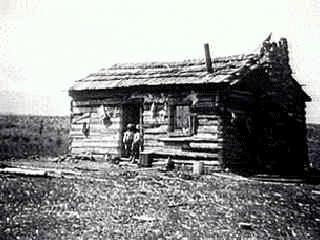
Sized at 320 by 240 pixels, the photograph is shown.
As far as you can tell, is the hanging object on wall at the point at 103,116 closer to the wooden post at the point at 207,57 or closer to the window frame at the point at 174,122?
the window frame at the point at 174,122

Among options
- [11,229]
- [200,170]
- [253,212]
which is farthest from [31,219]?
[200,170]

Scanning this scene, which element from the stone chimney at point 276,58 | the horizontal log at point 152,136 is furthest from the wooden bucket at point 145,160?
the stone chimney at point 276,58

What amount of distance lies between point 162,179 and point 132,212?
506 cm

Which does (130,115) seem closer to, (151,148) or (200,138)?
(151,148)

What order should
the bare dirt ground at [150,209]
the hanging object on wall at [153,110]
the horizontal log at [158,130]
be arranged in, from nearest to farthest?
the bare dirt ground at [150,209]
the horizontal log at [158,130]
the hanging object on wall at [153,110]

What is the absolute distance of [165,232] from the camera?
7.31 m

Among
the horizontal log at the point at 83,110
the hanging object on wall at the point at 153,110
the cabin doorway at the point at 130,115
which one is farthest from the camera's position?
the horizontal log at the point at 83,110

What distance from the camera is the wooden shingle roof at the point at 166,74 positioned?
696 inches

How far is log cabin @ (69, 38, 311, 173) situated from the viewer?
17.3m

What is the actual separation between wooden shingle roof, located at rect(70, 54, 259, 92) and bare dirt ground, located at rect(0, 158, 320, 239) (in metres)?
6.05

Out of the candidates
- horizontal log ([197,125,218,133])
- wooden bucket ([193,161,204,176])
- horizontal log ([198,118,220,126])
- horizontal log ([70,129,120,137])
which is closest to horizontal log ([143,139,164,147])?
horizontal log ([70,129,120,137])

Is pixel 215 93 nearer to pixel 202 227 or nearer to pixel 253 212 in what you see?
pixel 253 212

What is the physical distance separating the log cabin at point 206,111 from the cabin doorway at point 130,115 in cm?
5

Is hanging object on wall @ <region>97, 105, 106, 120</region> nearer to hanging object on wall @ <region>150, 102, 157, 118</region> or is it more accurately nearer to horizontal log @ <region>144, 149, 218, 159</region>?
hanging object on wall @ <region>150, 102, 157, 118</region>
